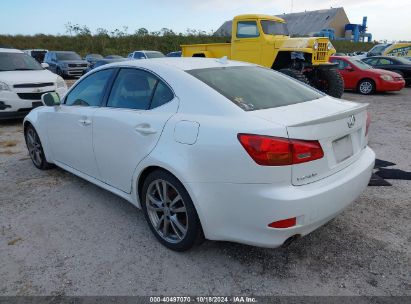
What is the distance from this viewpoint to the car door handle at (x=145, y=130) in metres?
2.92

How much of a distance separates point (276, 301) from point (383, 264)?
996 mm

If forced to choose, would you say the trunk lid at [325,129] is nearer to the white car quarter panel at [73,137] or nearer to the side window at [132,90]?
the side window at [132,90]

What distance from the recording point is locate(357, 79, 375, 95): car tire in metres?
13.6

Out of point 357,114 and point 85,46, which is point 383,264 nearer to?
point 357,114

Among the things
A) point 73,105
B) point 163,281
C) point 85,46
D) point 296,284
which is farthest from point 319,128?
point 85,46

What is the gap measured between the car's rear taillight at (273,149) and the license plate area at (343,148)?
43cm

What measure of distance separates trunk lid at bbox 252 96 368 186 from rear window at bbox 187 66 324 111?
0.44 ft

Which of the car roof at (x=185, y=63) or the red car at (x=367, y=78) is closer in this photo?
the car roof at (x=185, y=63)

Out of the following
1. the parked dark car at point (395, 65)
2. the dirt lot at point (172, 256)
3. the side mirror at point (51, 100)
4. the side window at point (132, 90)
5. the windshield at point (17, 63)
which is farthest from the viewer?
the parked dark car at point (395, 65)

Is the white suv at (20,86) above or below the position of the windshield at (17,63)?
below

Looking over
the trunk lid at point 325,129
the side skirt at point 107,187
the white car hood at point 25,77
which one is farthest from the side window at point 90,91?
the white car hood at point 25,77

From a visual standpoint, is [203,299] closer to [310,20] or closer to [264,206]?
[264,206]

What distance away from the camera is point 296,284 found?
259 cm

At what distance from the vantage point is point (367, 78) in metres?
13.6
